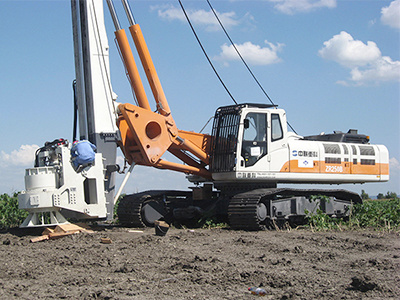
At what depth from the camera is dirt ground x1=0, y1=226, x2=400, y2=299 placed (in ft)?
20.5

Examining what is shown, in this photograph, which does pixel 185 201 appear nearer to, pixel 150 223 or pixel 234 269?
pixel 150 223

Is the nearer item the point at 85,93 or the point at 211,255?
the point at 211,255

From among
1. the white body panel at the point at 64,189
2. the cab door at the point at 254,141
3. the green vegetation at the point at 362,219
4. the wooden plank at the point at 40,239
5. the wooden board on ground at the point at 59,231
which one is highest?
the cab door at the point at 254,141

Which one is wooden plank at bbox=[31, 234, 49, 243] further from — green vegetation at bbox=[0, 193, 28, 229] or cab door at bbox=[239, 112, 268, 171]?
cab door at bbox=[239, 112, 268, 171]

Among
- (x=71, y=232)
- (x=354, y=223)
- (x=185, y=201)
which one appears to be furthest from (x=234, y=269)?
(x=354, y=223)

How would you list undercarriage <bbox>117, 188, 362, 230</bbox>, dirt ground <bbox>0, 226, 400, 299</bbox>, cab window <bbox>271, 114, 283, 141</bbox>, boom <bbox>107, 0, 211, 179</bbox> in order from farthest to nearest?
1. cab window <bbox>271, 114, 283, 141</bbox>
2. undercarriage <bbox>117, 188, 362, 230</bbox>
3. boom <bbox>107, 0, 211, 179</bbox>
4. dirt ground <bbox>0, 226, 400, 299</bbox>

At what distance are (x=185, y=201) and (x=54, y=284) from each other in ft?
26.4

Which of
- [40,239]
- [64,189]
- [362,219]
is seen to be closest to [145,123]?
[64,189]

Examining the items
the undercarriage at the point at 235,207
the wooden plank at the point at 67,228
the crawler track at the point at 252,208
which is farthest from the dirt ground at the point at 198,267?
the undercarriage at the point at 235,207

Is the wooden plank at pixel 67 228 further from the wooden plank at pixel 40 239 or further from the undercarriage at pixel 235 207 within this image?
the undercarriage at pixel 235 207

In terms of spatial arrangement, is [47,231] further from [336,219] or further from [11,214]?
[336,219]

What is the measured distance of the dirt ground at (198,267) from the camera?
625 cm

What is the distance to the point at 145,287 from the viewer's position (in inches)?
253

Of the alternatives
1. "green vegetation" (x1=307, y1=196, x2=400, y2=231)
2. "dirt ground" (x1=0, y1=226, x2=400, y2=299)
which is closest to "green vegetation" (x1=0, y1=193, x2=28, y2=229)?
"dirt ground" (x1=0, y1=226, x2=400, y2=299)
